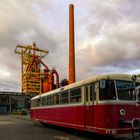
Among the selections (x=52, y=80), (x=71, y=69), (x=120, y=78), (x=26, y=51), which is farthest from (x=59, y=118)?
(x=26, y=51)

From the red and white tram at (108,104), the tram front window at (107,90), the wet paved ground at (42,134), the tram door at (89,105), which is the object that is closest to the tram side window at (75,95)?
the red and white tram at (108,104)

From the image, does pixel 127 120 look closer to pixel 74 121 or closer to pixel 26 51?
pixel 74 121

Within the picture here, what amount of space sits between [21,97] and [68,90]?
7899 cm

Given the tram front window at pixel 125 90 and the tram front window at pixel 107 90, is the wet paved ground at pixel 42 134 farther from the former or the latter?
the tram front window at pixel 107 90

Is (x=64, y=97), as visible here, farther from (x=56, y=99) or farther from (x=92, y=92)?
(x=92, y=92)

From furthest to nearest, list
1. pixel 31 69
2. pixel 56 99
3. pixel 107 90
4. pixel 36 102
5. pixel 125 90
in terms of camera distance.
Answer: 1. pixel 31 69
2. pixel 36 102
3. pixel 56 99
4. pixel 125 90
5. pixel 107 90

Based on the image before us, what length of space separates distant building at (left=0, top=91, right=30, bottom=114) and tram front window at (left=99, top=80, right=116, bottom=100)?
8096cm

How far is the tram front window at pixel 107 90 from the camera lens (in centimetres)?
Result: 1388

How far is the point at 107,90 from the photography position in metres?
14.0

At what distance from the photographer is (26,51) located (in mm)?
89625

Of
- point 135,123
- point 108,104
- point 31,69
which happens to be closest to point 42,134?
point 108,104

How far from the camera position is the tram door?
15016 mm

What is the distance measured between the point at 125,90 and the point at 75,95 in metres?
3.70

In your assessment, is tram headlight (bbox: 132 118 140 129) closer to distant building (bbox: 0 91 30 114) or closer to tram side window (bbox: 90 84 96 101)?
tram side window (bbox: 90 84 96 101)
